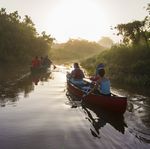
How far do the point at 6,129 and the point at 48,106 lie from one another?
5.14 m

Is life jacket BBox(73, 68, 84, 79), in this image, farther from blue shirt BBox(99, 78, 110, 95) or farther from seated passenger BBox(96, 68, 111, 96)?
blue shirt BBox(99, 78, 110, 95)

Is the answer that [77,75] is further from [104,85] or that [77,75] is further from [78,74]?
[104,85]

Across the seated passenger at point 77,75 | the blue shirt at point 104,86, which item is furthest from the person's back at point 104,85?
the seated passenger at point 77,75

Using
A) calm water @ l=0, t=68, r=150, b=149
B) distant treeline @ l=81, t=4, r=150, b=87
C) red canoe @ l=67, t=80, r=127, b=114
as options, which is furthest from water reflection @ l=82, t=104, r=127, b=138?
distant treeline @ l=81, t=4, r=150, b=87

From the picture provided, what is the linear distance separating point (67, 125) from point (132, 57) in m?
21.2

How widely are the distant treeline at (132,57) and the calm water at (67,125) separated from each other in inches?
312

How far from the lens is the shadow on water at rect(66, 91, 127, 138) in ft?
42.7

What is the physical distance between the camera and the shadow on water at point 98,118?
1302 centimetres

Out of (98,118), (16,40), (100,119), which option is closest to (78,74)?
(98,118)

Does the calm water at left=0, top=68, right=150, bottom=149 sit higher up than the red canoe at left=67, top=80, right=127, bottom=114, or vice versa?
the red canoe at left=67, top=80, right=127, bottom=114

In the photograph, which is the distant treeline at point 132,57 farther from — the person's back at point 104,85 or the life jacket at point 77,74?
the person's back at point 104,85

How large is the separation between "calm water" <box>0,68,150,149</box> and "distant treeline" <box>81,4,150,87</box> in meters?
7.92

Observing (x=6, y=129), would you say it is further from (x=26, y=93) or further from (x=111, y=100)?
(x=26, y=93)

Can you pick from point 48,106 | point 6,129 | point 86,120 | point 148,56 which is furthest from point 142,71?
point 6,129
